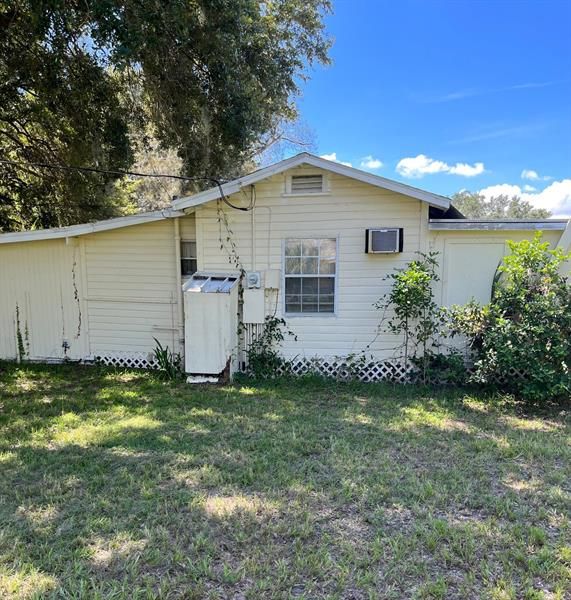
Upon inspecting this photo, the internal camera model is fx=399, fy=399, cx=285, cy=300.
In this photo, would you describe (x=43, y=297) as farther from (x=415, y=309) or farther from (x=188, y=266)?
(x=415, y=309)

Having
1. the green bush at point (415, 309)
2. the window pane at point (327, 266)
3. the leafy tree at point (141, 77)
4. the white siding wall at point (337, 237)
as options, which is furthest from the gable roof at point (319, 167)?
the leafy tree at point (141, 77)

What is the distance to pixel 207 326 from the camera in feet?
20.1

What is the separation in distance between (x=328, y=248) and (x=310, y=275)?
0.53 m

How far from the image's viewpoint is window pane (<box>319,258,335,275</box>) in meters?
6.54

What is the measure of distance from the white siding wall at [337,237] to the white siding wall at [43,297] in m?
2.67

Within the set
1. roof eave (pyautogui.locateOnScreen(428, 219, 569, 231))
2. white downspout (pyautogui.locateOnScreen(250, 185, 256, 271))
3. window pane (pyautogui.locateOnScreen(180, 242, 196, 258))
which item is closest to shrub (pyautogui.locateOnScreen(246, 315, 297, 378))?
white downspout (pyautogui.locateOnScreen(250, 185, 256, 271))

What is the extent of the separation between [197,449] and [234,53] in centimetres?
647

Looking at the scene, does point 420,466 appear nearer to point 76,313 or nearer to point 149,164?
point 76,313

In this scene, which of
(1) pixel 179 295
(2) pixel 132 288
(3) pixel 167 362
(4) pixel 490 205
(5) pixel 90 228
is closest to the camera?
(3) pixel 167 362

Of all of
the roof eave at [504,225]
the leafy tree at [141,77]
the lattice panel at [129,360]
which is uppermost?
the leafy tree at [141,77]

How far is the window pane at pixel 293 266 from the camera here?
21.7ft

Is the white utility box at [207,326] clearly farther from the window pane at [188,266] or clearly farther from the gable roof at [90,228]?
the gable roof at [90,228]

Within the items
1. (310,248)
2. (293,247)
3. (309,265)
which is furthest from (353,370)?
(293,247)

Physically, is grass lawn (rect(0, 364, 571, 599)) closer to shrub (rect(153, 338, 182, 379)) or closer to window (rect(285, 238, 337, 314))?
shrub (rect(153, 338, 182, 379))
